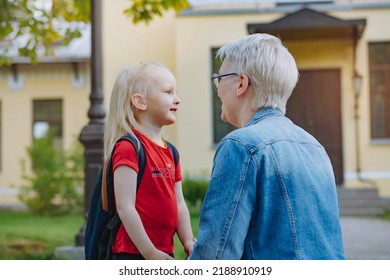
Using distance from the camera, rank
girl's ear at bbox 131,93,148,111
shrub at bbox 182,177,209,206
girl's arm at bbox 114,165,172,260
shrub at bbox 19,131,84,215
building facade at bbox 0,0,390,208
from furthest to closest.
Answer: shrub at bbox 19,131,84,215
building facade at bbox 0,0,390,208
shrub at bbox 182,177,209,206
girl's ear at bbox 131,93,148,111
girl's arm at bbox 114,165,172,260

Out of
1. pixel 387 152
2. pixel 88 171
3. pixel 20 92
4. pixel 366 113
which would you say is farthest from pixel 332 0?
pixel 88 171

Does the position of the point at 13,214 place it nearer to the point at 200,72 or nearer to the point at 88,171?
the point at 200,72

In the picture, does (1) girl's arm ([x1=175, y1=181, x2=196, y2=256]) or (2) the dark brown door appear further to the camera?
(2) the dark brown door

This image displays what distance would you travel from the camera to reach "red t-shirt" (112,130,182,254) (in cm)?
224

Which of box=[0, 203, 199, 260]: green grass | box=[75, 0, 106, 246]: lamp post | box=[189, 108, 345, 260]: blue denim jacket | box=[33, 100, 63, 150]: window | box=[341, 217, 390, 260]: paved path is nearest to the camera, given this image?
box=[189, 108, 345, 260]: blue denim jacket

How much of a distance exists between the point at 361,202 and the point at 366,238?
455 cm

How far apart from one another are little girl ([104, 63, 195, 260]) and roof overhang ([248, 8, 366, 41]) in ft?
31.1

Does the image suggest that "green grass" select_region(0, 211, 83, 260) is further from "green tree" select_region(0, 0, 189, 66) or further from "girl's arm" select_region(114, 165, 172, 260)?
"girl's arm" select_region(114, 165, 172, 260)

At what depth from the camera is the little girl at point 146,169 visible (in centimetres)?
221

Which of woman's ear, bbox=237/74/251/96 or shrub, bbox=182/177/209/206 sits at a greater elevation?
woman's ear, bbox=237/74/251/96

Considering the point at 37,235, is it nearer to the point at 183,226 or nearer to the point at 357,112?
the point at 183,226

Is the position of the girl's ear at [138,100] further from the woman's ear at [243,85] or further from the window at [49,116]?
the window at [49,116]

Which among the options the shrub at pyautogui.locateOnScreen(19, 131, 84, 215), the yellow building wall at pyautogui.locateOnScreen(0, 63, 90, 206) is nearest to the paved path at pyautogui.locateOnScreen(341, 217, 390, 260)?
the shrub at pyautogui.locateOnScreen(19, 131, 84, 215)

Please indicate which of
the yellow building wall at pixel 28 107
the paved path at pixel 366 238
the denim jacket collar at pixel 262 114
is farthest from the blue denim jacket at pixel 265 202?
the yellow building wall at pixel 28 107
